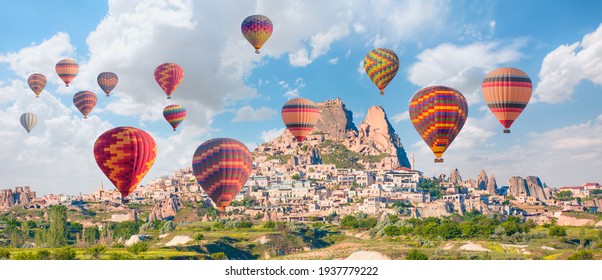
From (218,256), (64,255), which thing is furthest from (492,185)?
(64,255)

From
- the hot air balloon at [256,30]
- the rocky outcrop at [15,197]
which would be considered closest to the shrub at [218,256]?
the hot air balloon at [256,30]

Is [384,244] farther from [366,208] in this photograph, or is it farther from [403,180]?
[403,180]

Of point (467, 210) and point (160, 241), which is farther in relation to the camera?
point (467, 210)

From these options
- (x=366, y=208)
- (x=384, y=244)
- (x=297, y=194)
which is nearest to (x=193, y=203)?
(x=297, y=194)

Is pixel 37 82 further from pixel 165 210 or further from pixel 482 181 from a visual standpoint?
pixel 482 181

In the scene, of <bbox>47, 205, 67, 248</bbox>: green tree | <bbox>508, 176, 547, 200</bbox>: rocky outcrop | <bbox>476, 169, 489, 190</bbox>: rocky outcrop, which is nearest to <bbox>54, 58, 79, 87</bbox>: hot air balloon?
<bbox>47, 205, 67, 248</bbox>: green tree

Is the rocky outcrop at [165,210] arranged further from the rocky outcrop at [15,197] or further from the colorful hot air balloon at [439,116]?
the colorful hot air balloon at [439,116]
